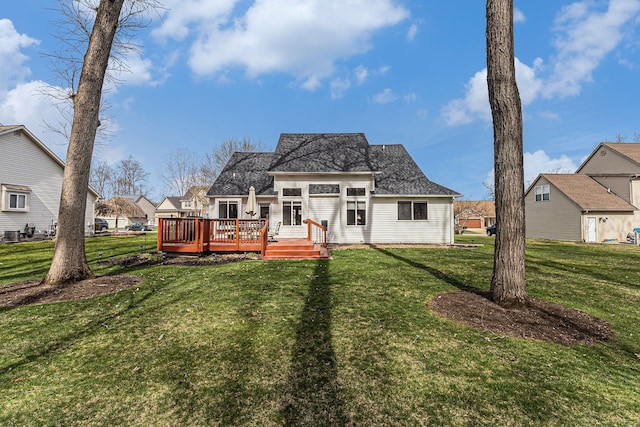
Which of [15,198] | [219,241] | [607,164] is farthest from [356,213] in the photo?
[607,164]

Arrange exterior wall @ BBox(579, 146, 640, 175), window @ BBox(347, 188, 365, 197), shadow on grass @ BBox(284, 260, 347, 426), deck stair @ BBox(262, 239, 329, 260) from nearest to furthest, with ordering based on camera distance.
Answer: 1. shadow on grass @ BBox(284, 260, 347, 426)
2. deck stair @ BBox(262, 239, 329, 260)
3. window @ BBox(347, 188, 365, 197)
4. exterior wall @ BBox(579, 146, 640, 175)

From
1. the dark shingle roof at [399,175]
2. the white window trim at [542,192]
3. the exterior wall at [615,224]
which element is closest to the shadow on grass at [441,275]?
the dark shingle roof at [399,175]

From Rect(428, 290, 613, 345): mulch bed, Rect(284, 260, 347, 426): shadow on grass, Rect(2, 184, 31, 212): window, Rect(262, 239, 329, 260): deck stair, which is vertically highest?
Rect(2, 184, 31, 212): window

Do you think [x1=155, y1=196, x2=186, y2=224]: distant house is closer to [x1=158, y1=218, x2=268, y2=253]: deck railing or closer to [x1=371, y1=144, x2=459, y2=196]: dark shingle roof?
[x1=371, y1=144, x2=459, y2=196]: dark shingle roof

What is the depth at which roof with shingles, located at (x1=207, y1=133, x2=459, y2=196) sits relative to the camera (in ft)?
54.3

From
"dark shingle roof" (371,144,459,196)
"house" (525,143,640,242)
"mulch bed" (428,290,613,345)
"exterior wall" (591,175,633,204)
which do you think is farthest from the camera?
"exterior wall" (591,175,633,204)

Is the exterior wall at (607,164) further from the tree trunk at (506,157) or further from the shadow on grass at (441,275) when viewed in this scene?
the tree trunk at (506,157)

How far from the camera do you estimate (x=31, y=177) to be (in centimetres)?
1975

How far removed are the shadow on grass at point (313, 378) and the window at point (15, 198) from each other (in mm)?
22876

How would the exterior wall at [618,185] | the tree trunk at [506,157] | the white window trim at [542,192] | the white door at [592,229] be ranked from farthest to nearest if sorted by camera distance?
the white window trim at [542,192], the exterior wall at [618,185], the white door at [592,229], the tree trunk at [506,157]

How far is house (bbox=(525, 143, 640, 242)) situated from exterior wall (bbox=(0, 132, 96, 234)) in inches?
1387

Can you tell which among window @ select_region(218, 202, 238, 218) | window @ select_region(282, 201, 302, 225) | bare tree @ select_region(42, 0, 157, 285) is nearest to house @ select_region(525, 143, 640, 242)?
window @ select_region(282, 201, 302, 225)

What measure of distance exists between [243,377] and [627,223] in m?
32.8

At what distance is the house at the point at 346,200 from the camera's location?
16.3 m
